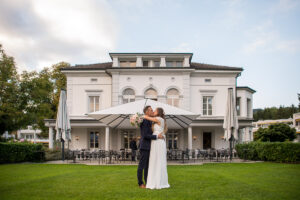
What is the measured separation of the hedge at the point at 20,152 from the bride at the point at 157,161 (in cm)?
1114

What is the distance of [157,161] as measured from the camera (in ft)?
21.1

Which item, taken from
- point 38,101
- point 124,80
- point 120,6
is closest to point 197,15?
point 120,6

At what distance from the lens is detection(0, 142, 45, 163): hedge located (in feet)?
46.8

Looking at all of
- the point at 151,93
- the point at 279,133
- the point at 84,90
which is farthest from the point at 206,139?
the point at 279,133

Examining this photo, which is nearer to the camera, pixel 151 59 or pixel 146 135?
pixel 146 135

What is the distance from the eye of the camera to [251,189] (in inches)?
252

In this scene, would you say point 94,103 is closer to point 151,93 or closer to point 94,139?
point 94,139

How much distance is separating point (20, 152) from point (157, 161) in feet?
37.8

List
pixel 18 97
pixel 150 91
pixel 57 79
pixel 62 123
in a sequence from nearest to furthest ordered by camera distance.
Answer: pixel 62 123
pixel 150 91
pixel 18 97
pixel 57 79

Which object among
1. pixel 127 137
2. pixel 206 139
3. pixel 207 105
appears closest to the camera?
pixel 127 137

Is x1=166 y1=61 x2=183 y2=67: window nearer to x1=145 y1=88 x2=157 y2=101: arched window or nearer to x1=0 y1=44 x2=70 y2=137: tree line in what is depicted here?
x1=145 y1=88 x2=157 y2=101: arched window

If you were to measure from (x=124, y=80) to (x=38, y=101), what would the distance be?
32.3 feet

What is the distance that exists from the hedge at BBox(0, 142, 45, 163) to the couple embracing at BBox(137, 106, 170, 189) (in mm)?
10953

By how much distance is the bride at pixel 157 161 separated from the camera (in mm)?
6387
